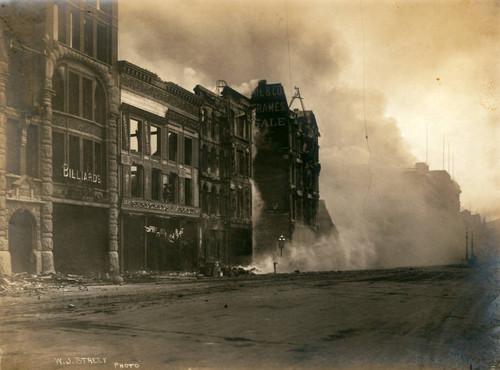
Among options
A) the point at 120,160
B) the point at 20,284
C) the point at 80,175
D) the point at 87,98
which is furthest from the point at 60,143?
the point at 20,284

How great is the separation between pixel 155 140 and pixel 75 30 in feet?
20.7

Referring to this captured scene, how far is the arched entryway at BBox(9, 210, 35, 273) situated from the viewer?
16328mm

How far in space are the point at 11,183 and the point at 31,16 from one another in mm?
5934

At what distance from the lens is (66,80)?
20984mm

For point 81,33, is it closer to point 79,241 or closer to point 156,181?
point 156,181

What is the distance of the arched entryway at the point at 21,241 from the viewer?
16328 mm

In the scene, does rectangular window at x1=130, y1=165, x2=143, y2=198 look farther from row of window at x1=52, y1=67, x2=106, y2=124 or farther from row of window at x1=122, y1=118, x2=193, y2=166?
row of window at x1=52, y1=67, x2=106, y2=124

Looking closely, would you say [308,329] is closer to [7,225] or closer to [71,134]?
[7,225]

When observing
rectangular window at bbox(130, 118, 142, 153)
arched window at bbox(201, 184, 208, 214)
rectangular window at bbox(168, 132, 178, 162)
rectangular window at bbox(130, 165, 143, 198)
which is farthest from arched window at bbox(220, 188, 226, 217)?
rectangular window at bbox(130, 118, 142, 153)

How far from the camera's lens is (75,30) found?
20281mm

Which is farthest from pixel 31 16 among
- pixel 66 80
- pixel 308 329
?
pixel 308 329

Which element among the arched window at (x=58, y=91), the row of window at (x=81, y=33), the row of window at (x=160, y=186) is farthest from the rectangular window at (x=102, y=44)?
the row of window at (x=160, y=186)

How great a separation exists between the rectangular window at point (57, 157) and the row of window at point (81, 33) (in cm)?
375

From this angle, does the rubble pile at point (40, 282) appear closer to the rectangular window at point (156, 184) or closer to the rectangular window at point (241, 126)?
the rectangular window at point (156, 184)
